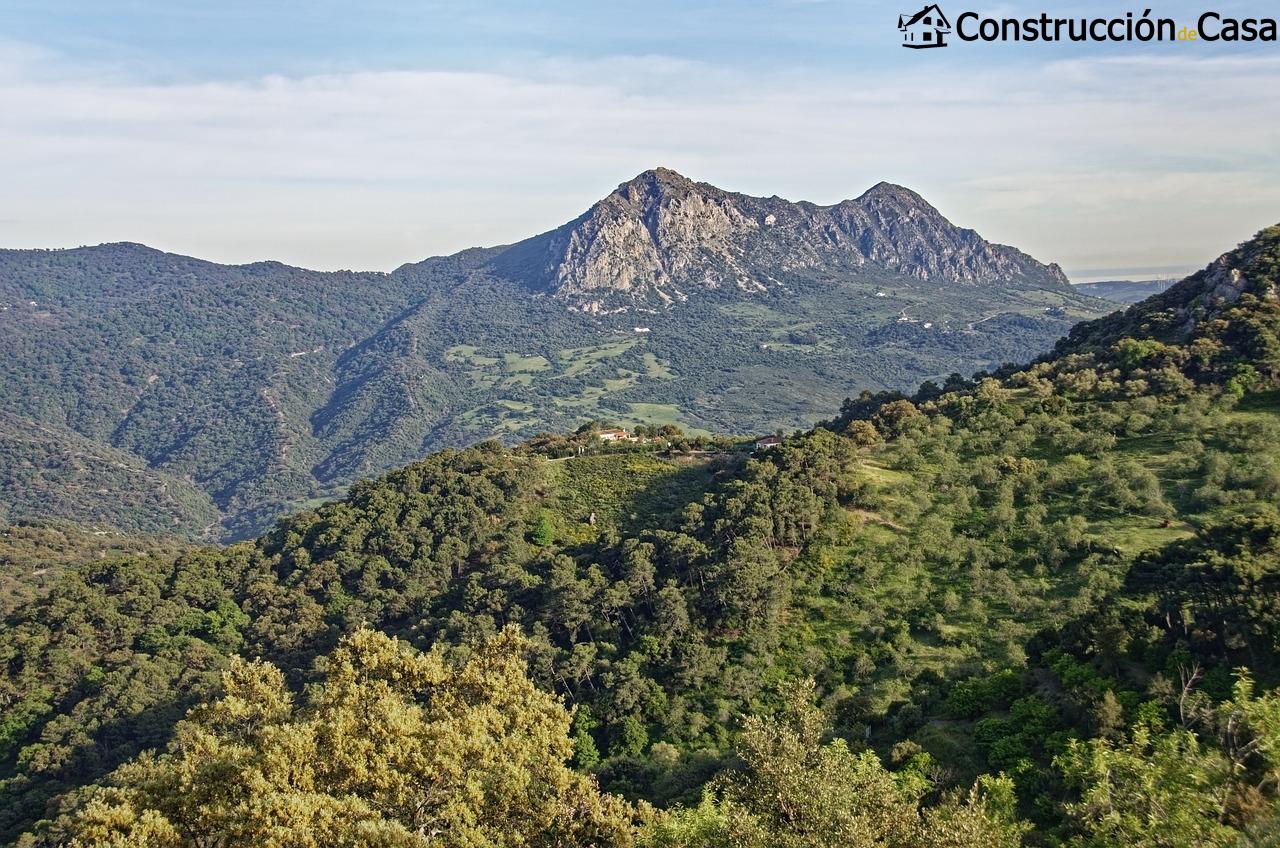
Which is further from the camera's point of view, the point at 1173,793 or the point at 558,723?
the point at 558,723

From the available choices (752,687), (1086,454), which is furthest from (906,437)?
(752,687)

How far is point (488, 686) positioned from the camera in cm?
2783

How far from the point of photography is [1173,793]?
1858cm

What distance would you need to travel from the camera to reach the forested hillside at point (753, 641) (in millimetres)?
22234

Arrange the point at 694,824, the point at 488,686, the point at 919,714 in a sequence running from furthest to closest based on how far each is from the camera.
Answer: the point at 919,714
the point at 488,686
the point at 694,824

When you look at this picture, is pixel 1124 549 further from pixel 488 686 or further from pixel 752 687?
pixel 488 686

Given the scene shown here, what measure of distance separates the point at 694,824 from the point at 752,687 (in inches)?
1103

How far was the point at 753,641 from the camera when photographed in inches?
2103

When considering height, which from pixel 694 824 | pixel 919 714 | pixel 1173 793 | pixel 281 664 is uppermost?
pixel 1173 793

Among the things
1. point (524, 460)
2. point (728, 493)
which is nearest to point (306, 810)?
point (728, 493)

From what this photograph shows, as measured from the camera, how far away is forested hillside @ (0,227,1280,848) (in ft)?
72.9

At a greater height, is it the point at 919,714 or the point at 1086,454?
the point at 1086,454

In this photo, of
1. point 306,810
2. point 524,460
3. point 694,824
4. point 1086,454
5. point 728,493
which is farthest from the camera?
point 524,460

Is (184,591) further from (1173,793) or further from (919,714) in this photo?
(1173,793)
